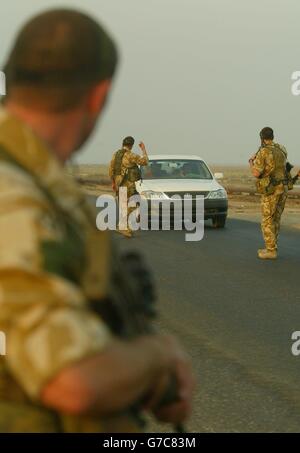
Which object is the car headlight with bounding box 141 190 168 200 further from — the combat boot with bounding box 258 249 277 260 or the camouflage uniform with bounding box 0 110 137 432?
the camouflage uniform with bounding box 0 110 137 432

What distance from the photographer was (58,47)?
5.44 ft

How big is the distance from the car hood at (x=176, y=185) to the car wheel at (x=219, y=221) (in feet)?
2.13

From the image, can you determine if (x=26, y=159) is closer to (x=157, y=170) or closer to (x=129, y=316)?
(x=129, y=316)

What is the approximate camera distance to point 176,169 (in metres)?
21.9

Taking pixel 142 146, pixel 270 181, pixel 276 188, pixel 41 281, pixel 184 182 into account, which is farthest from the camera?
pixel 184 182

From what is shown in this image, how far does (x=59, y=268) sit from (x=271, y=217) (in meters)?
13.3

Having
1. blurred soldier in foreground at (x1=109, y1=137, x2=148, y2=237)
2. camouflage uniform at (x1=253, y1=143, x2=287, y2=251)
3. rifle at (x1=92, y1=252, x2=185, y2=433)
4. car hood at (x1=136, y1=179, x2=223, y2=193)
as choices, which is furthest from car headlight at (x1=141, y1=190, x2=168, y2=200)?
rifle at (x1=92, y1=252, x2=185, y2=433)

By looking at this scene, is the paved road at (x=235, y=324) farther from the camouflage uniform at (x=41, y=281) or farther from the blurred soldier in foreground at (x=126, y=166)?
the camouflage uniform at (x=41, y=281)

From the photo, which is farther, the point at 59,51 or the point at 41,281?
the point at 59,51

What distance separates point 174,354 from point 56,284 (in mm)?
345

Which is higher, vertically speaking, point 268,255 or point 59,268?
point 59,268

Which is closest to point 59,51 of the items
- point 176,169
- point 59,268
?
point 59,268

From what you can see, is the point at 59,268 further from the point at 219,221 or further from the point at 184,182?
the point at 184,182

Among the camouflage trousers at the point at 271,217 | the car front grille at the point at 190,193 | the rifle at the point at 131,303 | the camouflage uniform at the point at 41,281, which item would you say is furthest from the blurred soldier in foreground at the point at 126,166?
the camouflage uniform at the point at 41,281
